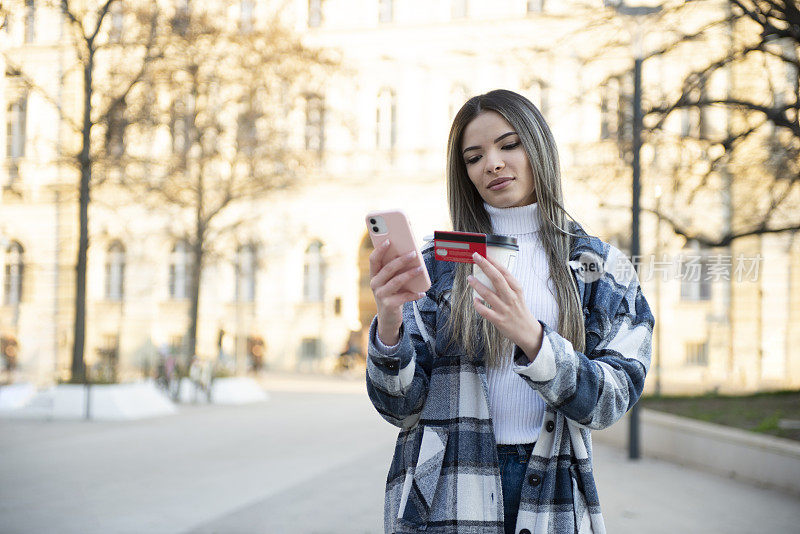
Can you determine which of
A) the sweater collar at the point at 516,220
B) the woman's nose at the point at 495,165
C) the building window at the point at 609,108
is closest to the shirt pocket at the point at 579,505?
the sweater collar at the point at 516,220

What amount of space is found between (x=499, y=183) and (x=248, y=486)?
24.8 feet

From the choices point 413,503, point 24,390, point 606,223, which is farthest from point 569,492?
point 606,223

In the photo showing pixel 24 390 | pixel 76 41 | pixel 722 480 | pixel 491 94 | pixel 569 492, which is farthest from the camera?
pixel 24 390

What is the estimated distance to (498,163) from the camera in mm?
2412

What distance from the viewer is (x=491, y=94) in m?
2.50

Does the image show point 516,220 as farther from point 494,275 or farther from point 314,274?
point 314,274

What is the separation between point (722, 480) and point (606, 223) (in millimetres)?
21572

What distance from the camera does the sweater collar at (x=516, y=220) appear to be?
2486mm

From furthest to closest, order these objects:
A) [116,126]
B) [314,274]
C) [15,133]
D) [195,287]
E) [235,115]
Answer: [314,274] < [15,133] < [235,115] < [195,287] < [116,126]

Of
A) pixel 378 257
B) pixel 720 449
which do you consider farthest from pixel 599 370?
pixel 720 449

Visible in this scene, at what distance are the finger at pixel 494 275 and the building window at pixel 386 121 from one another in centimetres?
3437

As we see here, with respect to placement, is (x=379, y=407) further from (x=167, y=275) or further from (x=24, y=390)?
(x=167, y=275)

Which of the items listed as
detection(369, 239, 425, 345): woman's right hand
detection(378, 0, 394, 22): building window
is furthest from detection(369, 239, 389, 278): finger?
detection(378, 0, 394, 22): building window

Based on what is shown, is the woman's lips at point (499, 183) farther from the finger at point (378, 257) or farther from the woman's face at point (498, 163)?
the finger at point (378, 257)
